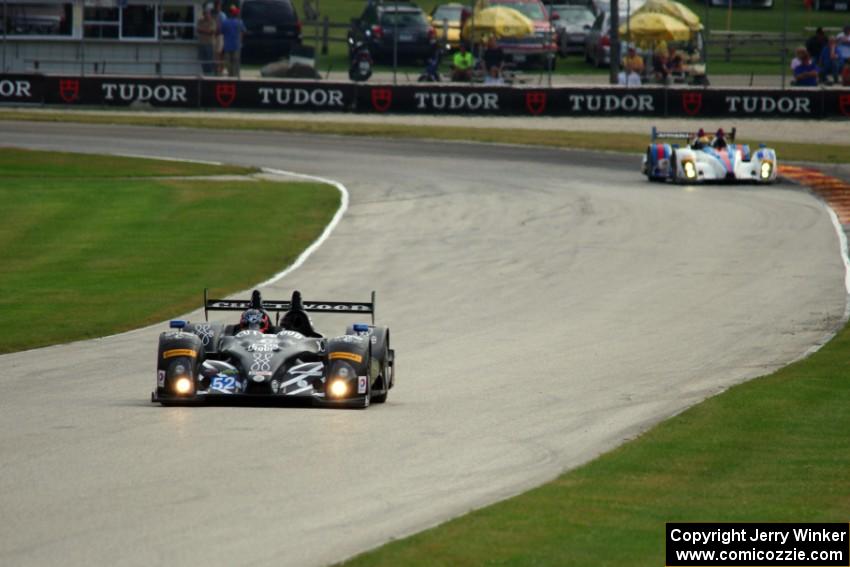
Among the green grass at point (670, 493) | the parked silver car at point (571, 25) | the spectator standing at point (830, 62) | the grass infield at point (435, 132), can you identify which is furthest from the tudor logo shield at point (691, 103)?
the green grass at point (670, 493)

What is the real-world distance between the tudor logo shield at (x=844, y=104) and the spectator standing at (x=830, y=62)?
4.08 metres

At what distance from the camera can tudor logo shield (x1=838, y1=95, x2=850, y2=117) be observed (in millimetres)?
46562

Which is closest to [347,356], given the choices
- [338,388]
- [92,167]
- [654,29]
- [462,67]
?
[338,388]

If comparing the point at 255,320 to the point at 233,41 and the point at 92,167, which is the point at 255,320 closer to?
the point at 92,167

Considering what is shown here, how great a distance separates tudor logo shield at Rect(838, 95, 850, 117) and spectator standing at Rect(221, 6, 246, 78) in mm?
18462

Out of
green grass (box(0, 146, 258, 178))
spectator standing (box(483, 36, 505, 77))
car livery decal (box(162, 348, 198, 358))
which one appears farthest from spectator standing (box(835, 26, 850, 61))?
car livery decal (box(162, 348, 198, 358))

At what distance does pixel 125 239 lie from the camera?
28031 mm

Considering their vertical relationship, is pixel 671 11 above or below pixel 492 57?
above

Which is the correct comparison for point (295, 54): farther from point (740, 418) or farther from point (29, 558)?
point (29, 558)

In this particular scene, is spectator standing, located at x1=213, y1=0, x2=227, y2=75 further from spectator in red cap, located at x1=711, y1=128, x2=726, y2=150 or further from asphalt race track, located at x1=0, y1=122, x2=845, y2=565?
spectator in red cap, located at x1=711, y1=128, x2=726, y2=150

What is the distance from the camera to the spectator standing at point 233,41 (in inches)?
1981

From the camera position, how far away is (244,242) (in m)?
27.9

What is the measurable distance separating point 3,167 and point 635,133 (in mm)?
17995

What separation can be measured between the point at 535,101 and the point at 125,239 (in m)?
21.9
